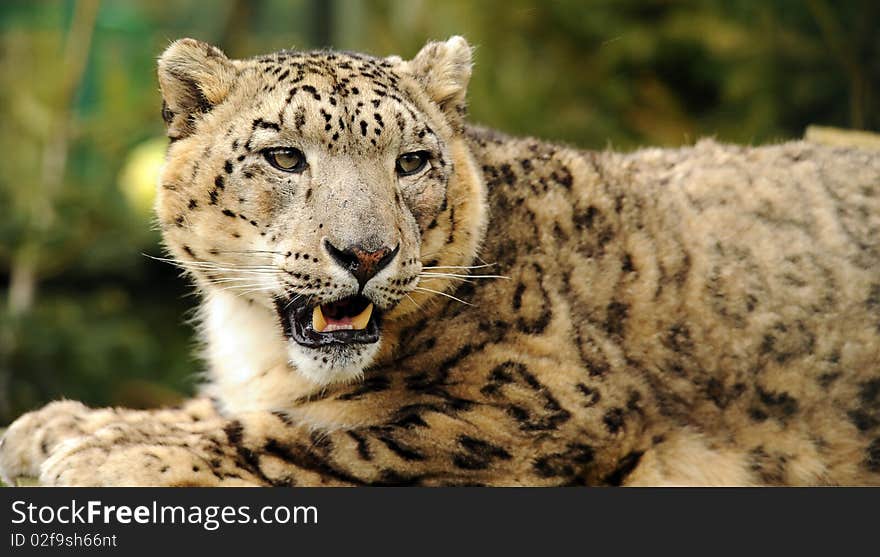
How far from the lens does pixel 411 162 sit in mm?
6242

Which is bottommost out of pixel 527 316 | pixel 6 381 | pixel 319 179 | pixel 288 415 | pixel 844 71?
pixel 288 415

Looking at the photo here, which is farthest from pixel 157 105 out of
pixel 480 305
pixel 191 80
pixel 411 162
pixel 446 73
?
pixel 480 305

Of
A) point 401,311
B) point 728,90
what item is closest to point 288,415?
point 401,311

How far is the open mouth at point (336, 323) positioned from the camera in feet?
19.4

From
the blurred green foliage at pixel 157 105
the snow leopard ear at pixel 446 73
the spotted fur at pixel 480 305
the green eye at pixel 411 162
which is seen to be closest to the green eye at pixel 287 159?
the spotted fur at pixel 480 305

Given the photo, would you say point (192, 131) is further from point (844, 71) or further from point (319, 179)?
point (844, 71)

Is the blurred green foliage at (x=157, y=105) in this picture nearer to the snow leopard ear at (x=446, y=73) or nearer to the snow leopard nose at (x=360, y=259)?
the snow leopard ear at (x=446, y=73)

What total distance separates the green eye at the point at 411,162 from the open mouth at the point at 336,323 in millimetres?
754

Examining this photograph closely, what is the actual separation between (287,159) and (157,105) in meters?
9.54

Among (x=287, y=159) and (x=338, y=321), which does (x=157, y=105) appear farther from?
(x=338, y=321)

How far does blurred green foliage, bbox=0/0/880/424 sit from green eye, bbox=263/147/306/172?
7832 millimetres

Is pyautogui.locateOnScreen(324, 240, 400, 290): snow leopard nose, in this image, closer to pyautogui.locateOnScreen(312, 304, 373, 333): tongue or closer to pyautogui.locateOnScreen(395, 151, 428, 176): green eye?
pyautogui.locateOnScreen(312, 304, 373, 333): tongue

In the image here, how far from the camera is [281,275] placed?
5828 mm

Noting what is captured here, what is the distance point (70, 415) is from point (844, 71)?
9415mm
